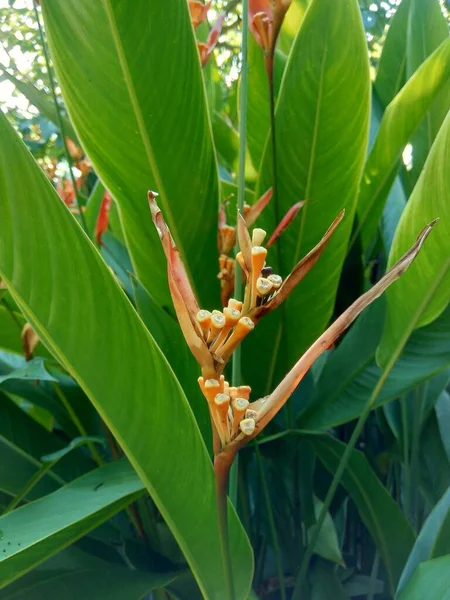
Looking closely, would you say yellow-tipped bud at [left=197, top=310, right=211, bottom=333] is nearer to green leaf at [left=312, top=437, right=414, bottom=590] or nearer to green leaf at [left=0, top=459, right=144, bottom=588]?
green leaf at [left=0, top=459, right=144, bottom=588]

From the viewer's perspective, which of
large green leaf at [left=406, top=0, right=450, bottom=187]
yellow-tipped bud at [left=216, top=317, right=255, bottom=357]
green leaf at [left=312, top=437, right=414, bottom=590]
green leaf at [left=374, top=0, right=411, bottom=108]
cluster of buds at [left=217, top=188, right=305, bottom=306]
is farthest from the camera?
green leaf at [left=374, top=0, right=411, bottom=108]

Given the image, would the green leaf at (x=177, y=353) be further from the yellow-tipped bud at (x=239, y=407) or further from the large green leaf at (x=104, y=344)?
the yellow-tipped bud at (x=239, y=407)

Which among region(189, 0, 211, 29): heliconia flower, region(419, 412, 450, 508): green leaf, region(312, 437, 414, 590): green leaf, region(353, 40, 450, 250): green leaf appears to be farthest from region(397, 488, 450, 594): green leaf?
region(189, 0, 211, 29): heliconia flower

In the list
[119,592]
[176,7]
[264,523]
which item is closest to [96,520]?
[119,592]

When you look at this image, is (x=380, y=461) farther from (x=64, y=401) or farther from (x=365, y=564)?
(x=64, y=401)

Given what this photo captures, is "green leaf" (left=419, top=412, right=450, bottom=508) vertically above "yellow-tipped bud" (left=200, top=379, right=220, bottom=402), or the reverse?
"yellow-tipped bud" (left=200, top=379, right=220, bottom=402)

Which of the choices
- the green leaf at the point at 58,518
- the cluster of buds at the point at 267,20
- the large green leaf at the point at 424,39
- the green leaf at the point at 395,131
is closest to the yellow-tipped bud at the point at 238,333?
the green leaf at the point at 58,518

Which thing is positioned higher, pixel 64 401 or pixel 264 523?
pixel 64 401
